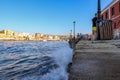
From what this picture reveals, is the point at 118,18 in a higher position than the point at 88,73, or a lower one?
higher

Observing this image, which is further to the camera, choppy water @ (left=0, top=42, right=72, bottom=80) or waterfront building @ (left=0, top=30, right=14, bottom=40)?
waterfront building @ (left=0, top=30, right=14, bottom=40)

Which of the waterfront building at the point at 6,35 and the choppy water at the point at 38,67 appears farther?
the waterfront building at the point at 6,35

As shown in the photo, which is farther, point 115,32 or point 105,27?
point 115,32

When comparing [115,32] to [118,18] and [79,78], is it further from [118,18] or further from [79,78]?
[79,78]

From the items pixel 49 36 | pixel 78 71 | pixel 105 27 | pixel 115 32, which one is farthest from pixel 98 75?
pixel 49 36

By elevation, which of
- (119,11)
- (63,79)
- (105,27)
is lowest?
(63,79)

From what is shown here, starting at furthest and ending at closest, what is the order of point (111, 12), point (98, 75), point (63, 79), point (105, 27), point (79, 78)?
point (111, 12) → point (105, 27) → point (63, 79) → point (98, 75) → point (79, 78)

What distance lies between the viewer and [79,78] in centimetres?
298

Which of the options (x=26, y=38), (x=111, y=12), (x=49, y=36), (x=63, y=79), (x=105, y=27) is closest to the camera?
(x=63, y=79)

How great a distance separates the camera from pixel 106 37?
64.6 feet

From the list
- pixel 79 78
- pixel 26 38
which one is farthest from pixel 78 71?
pixel 26 38

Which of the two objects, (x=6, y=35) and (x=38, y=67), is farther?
(x=6, y=35)

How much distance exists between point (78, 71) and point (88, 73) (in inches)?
8.2

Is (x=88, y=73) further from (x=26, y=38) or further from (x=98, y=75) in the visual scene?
(x=26, y=38)
